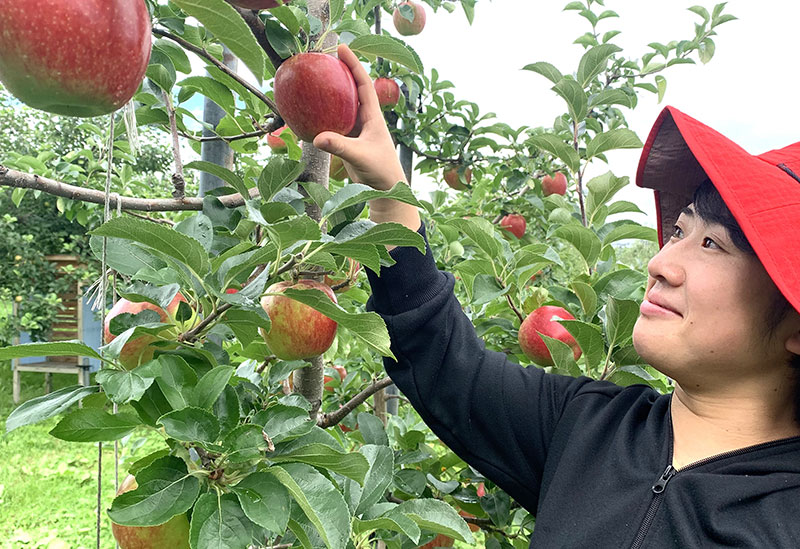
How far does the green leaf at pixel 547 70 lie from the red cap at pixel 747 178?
0.41 m

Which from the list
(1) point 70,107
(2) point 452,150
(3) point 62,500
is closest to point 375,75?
(2) point 452,150

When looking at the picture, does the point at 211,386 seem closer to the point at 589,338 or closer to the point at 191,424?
the point at 191,424

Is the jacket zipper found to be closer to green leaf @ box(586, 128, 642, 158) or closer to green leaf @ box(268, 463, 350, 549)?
green leaf @ box(268, 463, 350, 549)

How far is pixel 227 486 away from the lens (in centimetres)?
55

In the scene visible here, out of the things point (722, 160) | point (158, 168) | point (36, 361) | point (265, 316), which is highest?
point (722, 160)

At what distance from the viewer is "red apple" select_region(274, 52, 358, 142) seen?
73 cm

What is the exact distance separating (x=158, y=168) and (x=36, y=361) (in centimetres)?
182

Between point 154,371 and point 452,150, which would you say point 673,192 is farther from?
point 452,150

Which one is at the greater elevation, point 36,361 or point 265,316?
point 265,316

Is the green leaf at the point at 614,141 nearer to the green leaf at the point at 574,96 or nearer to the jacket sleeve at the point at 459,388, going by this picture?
the green leaf at the point at 574,96

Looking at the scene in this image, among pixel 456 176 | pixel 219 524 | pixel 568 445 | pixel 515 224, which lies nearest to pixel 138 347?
pixel 219 524

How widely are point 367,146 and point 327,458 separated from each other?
1.28 ft

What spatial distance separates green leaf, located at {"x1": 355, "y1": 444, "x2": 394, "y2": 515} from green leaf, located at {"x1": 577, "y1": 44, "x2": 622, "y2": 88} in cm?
89

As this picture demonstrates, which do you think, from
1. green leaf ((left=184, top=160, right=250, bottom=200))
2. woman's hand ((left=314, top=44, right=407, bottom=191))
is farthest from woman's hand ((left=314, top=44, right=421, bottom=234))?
green leaf ((left=184, top=160, right=250, bottom=200))
